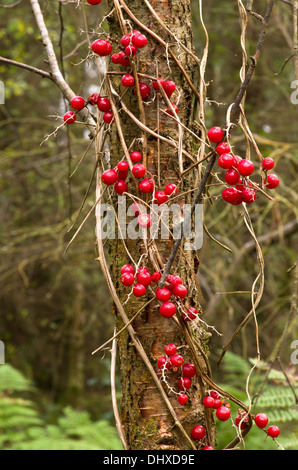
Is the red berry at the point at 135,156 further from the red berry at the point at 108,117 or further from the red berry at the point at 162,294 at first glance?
the red berry at the point at 162,294

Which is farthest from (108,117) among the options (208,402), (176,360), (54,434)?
(54,434)

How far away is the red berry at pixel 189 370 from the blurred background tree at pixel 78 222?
2338mm

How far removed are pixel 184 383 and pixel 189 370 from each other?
0.03 m

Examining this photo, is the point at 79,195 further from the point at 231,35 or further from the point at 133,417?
the point at 133,417

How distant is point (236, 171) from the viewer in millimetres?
929

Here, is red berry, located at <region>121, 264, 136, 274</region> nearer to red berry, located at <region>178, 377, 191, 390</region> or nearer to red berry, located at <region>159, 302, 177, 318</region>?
red berry, located at <region>159, 302, 177, 318</region>

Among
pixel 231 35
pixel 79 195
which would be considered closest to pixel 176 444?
pixel 79 195

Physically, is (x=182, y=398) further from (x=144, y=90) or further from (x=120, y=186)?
(x=144, y=90)

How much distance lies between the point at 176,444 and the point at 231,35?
14.6ft

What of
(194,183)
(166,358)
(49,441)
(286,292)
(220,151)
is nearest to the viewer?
(220,151)

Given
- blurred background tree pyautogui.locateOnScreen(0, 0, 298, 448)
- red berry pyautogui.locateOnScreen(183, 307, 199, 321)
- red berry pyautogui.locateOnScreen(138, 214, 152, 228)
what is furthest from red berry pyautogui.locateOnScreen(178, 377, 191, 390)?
blurred background tree pyautogui.locateOnScreen(0, 0, 298, 448)

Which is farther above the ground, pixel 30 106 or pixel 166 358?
pixel 30 106

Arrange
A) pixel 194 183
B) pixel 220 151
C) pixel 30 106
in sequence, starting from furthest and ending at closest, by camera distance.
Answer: pixel 30 106
pixel 194 183
pixel 220 151

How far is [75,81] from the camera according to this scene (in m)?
4.77
